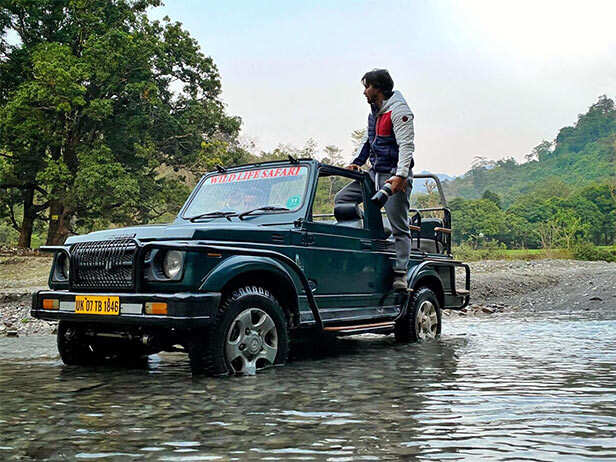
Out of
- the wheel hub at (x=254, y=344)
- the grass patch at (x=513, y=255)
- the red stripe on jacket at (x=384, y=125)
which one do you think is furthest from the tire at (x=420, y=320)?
the grass patch at (x=513, y=255)

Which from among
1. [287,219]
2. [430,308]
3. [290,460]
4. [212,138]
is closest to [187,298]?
[287,219]

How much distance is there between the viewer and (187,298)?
16.5 feet

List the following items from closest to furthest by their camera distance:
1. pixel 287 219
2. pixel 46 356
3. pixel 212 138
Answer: pixel 287 219 → pixel 46 356 → pixel 212 138

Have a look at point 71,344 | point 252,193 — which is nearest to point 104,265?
point 71,344

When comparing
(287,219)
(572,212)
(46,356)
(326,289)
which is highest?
(572,212)

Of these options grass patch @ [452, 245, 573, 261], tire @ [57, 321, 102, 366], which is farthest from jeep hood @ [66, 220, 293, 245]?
grass patch @ [452, 245, 573, 261]

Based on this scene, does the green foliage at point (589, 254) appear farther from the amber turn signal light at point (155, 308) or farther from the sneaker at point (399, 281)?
the amber turn signal light at point (155, 308)

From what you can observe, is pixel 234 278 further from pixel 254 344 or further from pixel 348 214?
pixel 348 214

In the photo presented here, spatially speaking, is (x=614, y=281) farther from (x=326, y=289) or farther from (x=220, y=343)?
(x=220, y=343)

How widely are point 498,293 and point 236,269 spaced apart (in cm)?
1412

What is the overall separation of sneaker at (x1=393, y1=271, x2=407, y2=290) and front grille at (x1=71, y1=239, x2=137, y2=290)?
10.3 feet

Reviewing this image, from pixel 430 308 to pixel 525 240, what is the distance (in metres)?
69.2

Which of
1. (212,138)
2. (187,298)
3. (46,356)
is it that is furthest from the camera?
(212,138)

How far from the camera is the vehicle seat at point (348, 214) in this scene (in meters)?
6.93
